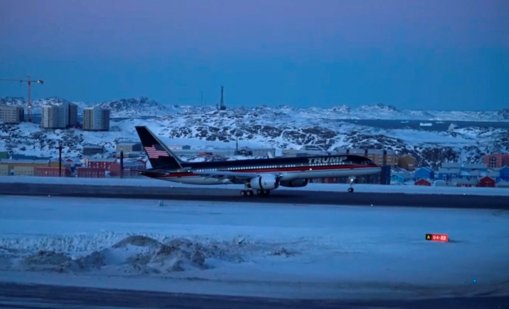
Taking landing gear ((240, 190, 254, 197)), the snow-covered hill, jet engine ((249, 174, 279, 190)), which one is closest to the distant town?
the snow-covered hill

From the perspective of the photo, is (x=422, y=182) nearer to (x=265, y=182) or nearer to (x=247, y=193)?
(x=247, y=193)

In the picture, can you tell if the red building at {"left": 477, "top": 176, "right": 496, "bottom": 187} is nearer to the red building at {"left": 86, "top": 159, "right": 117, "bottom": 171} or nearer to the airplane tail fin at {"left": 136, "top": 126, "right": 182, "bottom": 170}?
the airplane tail fin at {"left": 136, "top": 126, "right": 182, "bottom": 170}

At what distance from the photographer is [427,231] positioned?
24.0 metres

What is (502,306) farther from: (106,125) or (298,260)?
Result: (106,125)

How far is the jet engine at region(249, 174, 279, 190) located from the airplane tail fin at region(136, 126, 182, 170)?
227 inches

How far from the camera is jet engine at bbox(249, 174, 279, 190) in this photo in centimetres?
4022

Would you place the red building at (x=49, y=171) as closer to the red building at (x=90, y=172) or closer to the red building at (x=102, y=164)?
the red building at (x=90, y=172)

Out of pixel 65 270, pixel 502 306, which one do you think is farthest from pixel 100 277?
pixel 502 306

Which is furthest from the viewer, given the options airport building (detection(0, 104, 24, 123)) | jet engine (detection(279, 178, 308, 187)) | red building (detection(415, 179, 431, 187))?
airport building (detection(0, 104, 24, 123))

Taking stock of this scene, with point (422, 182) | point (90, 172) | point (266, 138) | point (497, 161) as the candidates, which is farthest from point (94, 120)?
point (422, 182)

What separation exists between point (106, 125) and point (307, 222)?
112 m

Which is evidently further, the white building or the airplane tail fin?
the white building

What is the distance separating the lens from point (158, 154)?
45.4 m

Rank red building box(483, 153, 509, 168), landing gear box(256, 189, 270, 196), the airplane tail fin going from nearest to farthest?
landing gear box(256, 189, 270, 196)
the airplane tail fin
red building box(483, 153, 509, 168)
